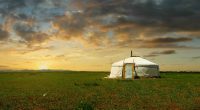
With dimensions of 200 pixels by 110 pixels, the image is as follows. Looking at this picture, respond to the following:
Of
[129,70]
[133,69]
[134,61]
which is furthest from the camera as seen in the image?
[134,61]

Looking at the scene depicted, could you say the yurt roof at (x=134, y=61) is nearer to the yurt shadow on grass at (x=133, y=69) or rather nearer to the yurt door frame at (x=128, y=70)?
the yurt shadow on grass at (x=133, y=69)

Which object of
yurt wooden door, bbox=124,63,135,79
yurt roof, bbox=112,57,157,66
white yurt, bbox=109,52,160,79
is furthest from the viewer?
yurt roof, bbox=112,57,157,66

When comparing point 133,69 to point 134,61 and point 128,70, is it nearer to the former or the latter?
point 128,70

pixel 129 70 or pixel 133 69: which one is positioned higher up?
pixel 133 69

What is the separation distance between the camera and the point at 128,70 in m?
55.0

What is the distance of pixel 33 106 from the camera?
60.5ft

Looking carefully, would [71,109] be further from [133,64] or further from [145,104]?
[133,64]

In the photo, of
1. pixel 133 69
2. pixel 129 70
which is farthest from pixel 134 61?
pixel 129 70

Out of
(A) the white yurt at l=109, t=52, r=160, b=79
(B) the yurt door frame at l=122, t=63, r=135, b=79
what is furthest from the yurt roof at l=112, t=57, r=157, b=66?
(B) the yurt door frame at l=122, t=63, r=135, b=79

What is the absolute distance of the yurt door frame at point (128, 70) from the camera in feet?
179

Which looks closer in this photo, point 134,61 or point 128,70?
point 128,70

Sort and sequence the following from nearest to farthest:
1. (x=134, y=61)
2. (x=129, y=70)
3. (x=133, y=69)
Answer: (x=133, y=69) → (x=129, y=70) → (x=134, y=61)

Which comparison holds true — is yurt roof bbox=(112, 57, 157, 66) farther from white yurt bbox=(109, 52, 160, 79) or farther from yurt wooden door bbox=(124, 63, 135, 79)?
yurt wooden door bbox=(124, 63, 135, 79)

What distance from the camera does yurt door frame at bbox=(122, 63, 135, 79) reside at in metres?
54.7
